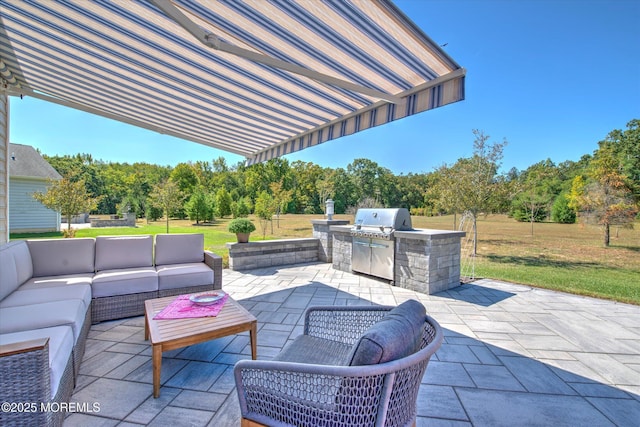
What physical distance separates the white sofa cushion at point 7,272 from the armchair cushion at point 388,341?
3.73 meters

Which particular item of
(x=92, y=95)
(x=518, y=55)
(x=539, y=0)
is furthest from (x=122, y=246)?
(x=518, y=55)

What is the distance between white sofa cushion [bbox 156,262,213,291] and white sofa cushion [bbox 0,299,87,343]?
1.24 m

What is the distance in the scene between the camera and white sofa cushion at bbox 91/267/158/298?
3.53m

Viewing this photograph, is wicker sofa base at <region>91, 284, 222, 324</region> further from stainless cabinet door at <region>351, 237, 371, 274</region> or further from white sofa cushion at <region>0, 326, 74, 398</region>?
stainless cabinet door at <region>351, 237, 371, 274</region>

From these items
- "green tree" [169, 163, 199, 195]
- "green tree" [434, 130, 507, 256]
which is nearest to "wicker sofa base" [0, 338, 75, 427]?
"green tree" [434, 130, 507, 256]

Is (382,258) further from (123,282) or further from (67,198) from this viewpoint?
(67,198)

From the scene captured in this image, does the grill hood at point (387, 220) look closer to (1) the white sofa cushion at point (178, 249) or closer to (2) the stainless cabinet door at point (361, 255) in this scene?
(2) the stainless cabinet door at point (361, 255)

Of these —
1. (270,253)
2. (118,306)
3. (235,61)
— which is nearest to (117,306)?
(118,306)

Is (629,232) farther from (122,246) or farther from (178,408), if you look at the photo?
(122,246)

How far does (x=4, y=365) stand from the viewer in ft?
4.44

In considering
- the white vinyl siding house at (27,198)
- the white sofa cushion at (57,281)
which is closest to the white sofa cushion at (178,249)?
the white sofa cushion at (57,281)

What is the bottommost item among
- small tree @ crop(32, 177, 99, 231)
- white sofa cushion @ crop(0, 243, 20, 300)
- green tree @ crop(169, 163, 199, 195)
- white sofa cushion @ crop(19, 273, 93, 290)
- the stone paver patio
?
the stone paver patio

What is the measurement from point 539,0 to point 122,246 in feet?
35.2

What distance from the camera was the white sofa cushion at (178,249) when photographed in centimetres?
451
